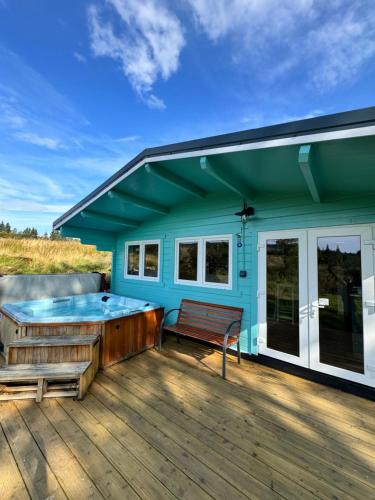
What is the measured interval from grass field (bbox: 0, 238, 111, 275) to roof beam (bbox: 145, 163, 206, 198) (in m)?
6.93

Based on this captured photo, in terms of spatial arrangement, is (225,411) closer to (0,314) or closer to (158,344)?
(158,344)

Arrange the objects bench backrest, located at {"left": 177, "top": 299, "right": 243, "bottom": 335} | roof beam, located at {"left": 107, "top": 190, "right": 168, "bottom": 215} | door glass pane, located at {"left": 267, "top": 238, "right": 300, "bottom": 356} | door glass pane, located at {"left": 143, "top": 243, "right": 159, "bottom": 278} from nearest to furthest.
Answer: door glass pane, located at {"left": 267, "top": 238, "right": 300, "bottom": 356}
bench backrest, located at {"left": 177, "top": 299, "right": 243, "bottom": 335}
roof beam, located at {"left": 107, "top": 190, "right": 168, "bottom": 215}
door glass pane, located at {"left": 143, "top": 243, "right": 159, "bottom": 278}

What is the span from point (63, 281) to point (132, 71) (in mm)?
5266

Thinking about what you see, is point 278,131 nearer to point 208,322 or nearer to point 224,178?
point 224,178

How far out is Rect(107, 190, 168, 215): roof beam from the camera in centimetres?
361

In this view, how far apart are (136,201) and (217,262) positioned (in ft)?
6.09

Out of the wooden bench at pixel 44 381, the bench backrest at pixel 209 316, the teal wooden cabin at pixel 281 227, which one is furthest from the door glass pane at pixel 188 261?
the wooden bench at pixel 44 381

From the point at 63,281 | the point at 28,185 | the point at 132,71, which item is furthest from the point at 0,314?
→ the point at 28,185

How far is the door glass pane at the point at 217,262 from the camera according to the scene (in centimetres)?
382

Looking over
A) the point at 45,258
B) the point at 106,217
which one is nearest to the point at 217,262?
the point at 106,217

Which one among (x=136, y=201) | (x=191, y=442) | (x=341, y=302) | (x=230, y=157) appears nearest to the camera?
(x=191, y=442)

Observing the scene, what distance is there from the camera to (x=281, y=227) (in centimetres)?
321

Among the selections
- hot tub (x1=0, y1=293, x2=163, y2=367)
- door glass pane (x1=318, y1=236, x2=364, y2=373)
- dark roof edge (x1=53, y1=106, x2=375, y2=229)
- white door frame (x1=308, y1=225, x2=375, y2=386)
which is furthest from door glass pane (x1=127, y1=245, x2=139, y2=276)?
door glass pane (x1=318, y1=236, x2=364, y2=373)

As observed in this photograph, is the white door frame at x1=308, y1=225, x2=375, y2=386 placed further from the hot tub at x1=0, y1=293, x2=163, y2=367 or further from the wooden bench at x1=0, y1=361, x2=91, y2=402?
the wooden bench at x1=0, y1=361, x2=91, y2=402
